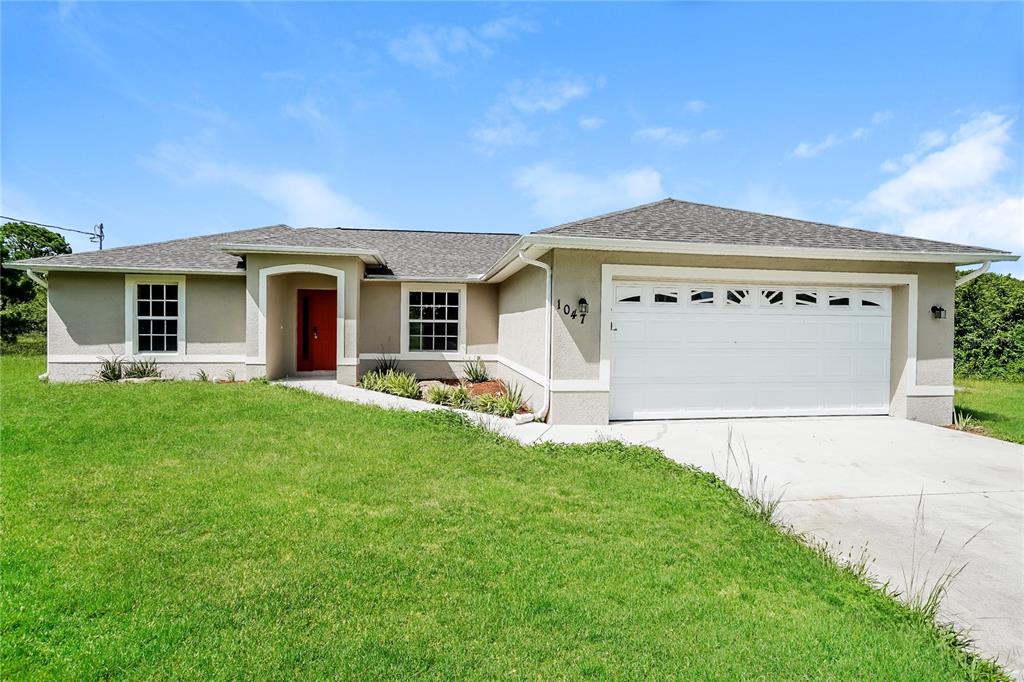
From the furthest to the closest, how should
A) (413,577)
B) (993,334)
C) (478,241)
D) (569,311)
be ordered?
(478,241), (993,334), (569,311), (413,577)

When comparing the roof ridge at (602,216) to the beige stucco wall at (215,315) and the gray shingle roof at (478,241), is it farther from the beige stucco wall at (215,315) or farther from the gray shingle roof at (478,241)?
the beige stucco wall at (215,315)

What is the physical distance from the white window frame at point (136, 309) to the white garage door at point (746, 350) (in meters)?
11.0

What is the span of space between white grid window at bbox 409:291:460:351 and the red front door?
221cm

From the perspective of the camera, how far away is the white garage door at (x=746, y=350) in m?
8.62

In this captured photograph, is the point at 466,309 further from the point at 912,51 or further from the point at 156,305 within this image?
the point at 912,51

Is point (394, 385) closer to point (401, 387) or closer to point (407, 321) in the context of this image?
point (401, 387)

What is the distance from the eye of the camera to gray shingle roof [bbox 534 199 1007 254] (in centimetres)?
819

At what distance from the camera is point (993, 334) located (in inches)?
664

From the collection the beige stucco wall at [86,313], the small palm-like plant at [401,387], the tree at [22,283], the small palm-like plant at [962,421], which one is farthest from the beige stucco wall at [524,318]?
the tree at [22,283]

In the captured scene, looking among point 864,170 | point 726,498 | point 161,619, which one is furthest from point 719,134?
point 161,619

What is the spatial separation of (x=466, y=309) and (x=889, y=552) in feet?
36.3

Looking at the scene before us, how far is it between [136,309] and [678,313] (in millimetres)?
13265

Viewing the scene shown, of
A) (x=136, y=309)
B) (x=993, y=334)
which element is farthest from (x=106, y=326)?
(x=993, y=334)

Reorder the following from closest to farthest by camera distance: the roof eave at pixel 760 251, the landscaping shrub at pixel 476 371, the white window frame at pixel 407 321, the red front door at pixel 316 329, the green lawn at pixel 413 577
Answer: the green lawn at pixel 413 577, the roof eave at pixel 760 251, the landscaping shrub at pixel 476 371, the white window frame at pixel 407 321, the red front door at pixel 316 329
